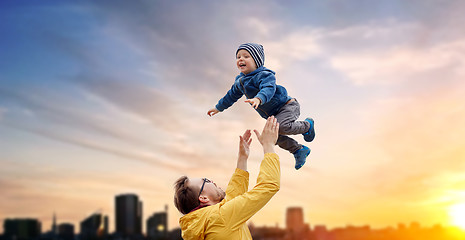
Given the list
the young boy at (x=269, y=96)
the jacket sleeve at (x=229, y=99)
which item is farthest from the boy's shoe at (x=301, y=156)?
the jacket sleeve at (x=229, y=99)

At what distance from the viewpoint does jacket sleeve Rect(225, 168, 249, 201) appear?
5664 millimetres

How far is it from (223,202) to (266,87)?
131 centimetres

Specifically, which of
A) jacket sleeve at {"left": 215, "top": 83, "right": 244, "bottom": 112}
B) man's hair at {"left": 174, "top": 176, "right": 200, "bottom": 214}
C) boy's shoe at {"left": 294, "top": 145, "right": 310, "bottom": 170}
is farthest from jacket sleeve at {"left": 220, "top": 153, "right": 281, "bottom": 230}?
jacket sleeve at {"left": 215, "top": 83, "right": 244, "bottom": 112}

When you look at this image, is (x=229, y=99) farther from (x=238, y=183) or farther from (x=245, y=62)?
(x=238, y=183)

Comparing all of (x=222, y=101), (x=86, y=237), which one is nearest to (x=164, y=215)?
(x=86, y=237)

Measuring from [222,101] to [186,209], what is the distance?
1.41 m

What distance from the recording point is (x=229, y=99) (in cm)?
576

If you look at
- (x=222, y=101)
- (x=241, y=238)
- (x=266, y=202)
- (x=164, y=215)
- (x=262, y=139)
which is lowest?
(x=241, y=238)

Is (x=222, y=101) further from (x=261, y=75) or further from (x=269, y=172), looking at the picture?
(x=269, y=172)

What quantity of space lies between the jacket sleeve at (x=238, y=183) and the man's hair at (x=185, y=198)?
66 centimetres

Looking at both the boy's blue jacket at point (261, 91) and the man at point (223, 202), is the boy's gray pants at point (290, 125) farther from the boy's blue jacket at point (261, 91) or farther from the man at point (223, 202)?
the man at point (223, 202)

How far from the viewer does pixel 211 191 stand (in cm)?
521

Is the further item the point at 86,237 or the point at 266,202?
the point at 86,237

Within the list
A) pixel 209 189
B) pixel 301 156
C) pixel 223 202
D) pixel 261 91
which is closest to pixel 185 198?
pixel 209 189
